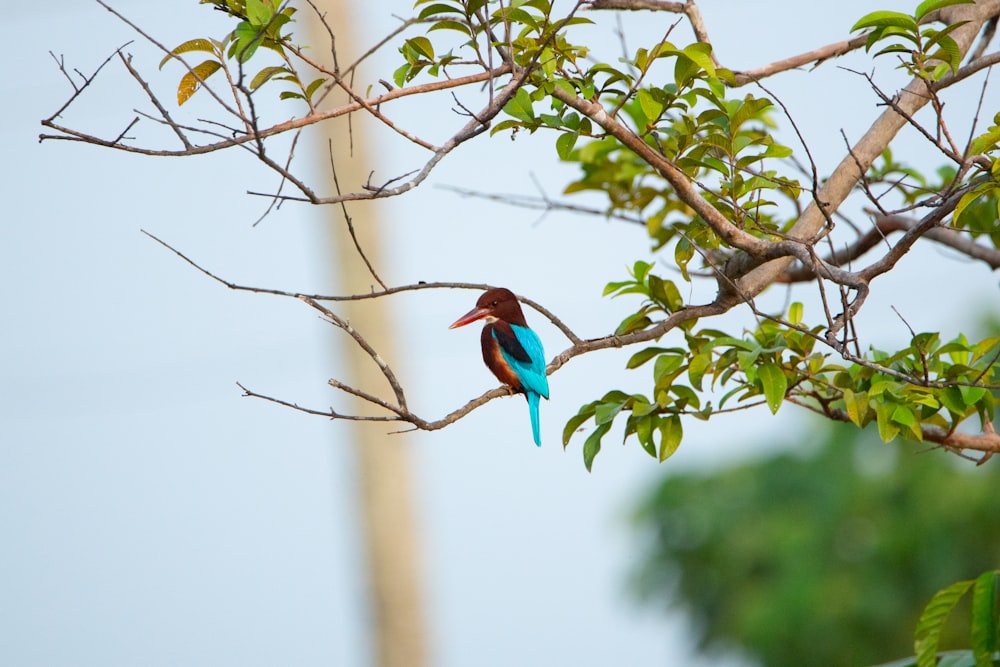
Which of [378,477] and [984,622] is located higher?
[378,477]

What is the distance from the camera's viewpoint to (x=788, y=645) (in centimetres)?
459

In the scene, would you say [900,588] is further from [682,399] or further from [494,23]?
[494,23]

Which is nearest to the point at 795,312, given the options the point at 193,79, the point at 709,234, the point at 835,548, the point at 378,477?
the point at 709,234

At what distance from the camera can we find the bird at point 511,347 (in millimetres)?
2682

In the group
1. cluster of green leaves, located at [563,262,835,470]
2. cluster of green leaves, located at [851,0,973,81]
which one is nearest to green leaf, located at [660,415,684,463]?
cluster of green leaves, located at [563,262,835,470]

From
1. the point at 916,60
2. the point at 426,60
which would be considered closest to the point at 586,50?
the point at 426,60

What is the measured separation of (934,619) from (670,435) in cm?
58

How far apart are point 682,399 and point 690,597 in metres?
3.54

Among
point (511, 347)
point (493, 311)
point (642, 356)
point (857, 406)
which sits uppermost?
point (493, 311)

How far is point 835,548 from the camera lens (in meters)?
4.64

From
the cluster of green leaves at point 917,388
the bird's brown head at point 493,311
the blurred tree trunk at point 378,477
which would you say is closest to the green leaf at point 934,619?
the cluster of green leaves at point 917,388

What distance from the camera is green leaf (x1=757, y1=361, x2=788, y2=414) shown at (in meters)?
1.85

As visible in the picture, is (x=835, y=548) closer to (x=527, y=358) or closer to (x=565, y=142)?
(x=527, y=358)

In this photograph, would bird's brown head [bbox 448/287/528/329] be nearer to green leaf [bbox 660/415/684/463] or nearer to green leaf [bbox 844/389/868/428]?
green leaf [bbox 660/415/684/463]
